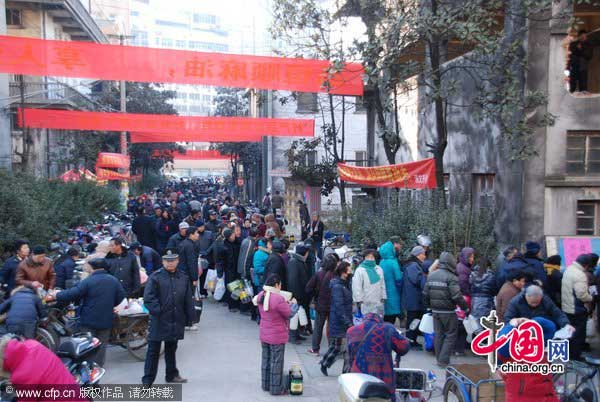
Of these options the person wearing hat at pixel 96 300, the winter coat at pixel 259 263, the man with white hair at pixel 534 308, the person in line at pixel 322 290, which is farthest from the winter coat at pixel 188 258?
the man with white hair at pixel 534 308

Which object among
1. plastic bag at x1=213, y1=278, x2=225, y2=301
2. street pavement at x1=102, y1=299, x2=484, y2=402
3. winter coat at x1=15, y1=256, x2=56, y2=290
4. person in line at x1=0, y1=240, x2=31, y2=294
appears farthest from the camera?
plastic bag at x1=213, y1=278, x2=225, y2=301

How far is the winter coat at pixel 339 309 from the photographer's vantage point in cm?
843

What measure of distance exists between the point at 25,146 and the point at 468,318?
1971 cm

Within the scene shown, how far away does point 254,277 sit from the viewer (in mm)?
10898

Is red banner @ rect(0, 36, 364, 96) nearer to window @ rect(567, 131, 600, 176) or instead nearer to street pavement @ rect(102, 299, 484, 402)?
window @ rect(567, 131, 600, 176)

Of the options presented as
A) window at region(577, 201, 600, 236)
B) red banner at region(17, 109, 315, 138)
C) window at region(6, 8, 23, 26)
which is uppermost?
window at region(6, 8, 23, 26)

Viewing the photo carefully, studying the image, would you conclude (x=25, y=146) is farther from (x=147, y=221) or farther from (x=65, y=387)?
(x=65, y=387)

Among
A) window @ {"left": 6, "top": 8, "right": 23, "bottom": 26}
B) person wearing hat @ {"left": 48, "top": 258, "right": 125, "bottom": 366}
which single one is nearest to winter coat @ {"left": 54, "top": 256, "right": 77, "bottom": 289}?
person wearing hat @ {"left": 48, "top": 258, "right": 125, "bottom": 366}

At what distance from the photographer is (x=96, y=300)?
25.2 ft

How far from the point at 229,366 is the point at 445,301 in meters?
3.30

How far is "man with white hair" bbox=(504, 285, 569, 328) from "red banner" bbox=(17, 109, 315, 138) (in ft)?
51.3

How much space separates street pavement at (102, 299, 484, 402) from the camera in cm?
777

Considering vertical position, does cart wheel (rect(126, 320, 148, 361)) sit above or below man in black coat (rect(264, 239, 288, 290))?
below

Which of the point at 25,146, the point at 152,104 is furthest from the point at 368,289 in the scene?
the point at 152,104
